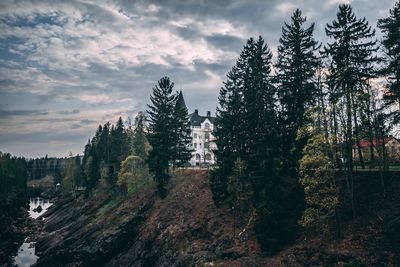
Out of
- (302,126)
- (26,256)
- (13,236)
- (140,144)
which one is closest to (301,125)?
(302,126)

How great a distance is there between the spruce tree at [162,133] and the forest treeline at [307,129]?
507 inches

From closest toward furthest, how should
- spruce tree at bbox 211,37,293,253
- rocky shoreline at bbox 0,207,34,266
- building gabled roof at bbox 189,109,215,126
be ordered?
spruce tree at bbox 211,37,293,253, rocky shoreline at bbox 0,207,34,266, building gabled roof at bbox 189,109,215,126

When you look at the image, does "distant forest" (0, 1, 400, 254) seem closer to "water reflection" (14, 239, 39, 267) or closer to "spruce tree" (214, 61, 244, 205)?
"spruce tree" (214, 61, 244, 205)

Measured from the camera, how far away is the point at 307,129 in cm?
2602

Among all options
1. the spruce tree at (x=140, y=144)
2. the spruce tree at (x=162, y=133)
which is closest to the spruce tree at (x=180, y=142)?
the spruce tree at (x=162, y=133)

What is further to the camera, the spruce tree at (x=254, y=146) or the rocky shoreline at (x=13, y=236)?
the rocky shoreline at (x=13, y=236)

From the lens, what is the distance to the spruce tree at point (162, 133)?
4766 centimetres

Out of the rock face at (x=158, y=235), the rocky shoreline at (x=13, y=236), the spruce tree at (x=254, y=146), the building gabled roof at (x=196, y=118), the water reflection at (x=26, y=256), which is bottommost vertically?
the water reflection at (x=26, y=256)

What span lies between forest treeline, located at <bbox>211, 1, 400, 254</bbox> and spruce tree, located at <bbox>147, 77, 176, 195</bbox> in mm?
12875

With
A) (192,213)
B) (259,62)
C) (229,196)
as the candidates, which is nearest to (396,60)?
(259,62)

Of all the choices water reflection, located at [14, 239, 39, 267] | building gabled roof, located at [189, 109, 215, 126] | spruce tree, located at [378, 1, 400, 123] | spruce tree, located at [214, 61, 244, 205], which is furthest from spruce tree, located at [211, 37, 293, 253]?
building gabled roof, located at [189, 109, 215, 126]

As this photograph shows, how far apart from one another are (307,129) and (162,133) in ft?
90.7

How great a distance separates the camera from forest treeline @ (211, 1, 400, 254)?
25469 mm

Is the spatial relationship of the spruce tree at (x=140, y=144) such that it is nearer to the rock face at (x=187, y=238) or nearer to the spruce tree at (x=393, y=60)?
the rock face at (x=187, y=238)
